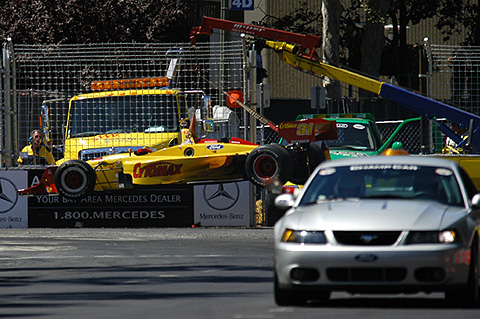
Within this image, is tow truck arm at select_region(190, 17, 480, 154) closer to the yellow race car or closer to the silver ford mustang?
the yellow race car

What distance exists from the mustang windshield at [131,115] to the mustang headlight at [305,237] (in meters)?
11.3

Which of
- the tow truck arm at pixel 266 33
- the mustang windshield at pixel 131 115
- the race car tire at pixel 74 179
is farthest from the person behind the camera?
the tow truck arm at pixel 266 33

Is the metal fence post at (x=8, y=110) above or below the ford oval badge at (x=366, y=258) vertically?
above

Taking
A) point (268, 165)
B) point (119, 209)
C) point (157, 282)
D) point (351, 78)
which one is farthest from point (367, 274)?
point (351, 78)

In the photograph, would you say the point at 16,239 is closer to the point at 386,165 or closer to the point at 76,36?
the point at 386,165

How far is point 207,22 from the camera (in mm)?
23375

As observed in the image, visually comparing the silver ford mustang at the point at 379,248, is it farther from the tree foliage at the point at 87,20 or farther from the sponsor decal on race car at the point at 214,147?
the tree foliage at the point at 87,20

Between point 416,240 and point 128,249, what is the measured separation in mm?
7810

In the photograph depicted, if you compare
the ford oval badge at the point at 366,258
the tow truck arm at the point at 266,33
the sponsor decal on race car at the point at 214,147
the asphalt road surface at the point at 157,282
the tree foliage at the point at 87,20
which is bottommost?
the asphalt road surface at the point at 157,282

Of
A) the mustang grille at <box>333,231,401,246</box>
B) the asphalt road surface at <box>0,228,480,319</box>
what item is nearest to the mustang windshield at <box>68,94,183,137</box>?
the asphalt road surface at <box>0,228,480,319</box>

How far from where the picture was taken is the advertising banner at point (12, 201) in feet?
66.2

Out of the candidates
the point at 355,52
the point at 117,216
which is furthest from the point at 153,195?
the point at 355,52

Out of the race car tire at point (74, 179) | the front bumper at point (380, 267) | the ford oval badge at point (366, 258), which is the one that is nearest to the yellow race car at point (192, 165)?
the race car tire at point (74, 179)

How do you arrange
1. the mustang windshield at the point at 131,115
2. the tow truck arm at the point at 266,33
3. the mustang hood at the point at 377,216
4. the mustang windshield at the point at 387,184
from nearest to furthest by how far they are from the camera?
1. the mustang hood at the point at 377,216
2. the mustang windshield at the point at 387,184
3. the mustang windshield at the point at 131,115
4. the tow truck arm at the point at 266,33
